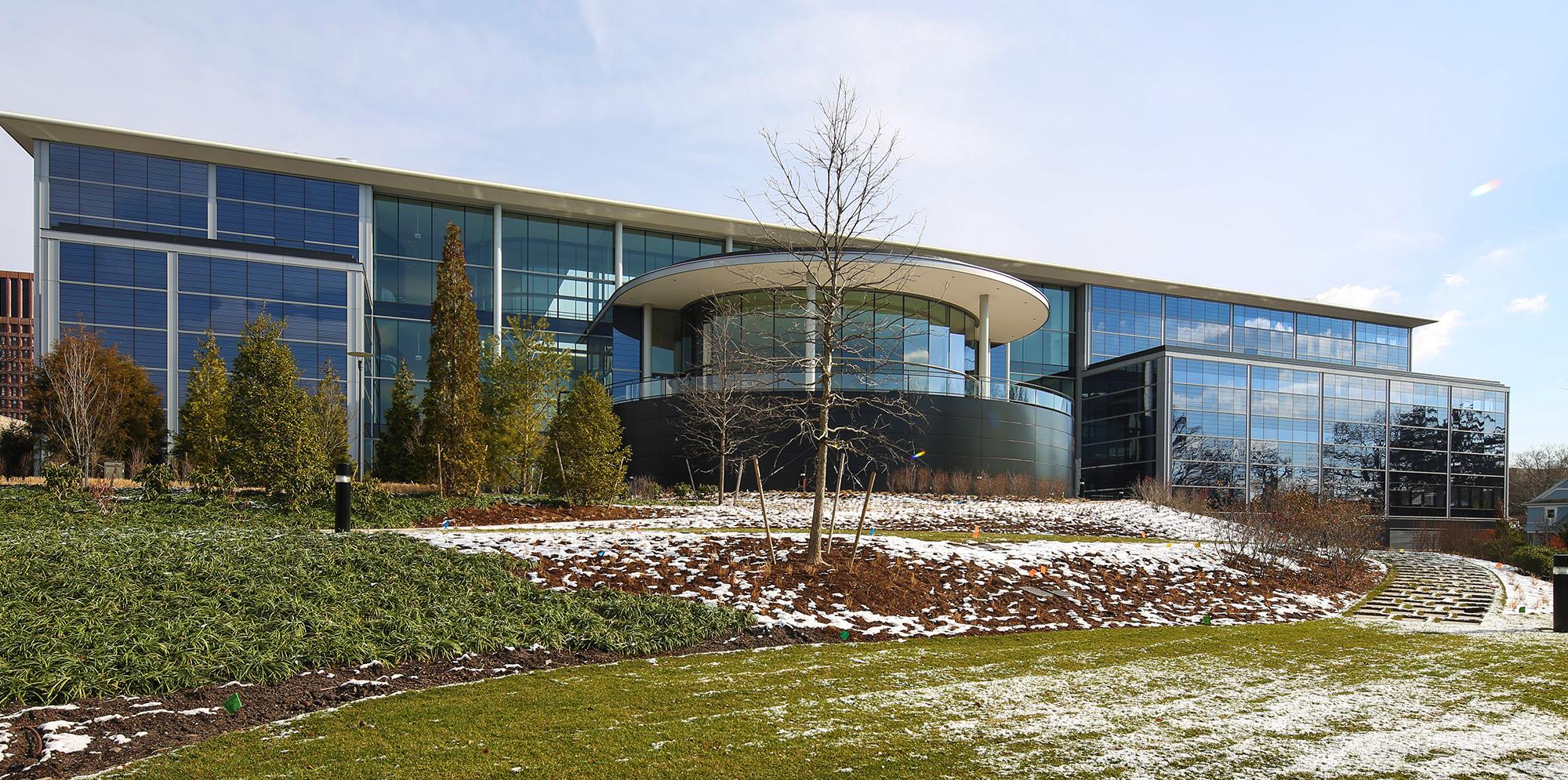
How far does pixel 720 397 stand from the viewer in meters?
23.7

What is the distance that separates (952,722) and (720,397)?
→ 1864 cm

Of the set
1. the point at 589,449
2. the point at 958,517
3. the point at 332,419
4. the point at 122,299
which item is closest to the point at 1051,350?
the point at 958,517

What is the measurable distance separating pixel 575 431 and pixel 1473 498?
56140mm

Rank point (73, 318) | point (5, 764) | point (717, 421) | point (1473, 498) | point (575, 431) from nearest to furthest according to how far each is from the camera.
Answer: point (5, 764) < point (575, 431) < point (717, 421) < point (73, 318) < point (1473, 498)

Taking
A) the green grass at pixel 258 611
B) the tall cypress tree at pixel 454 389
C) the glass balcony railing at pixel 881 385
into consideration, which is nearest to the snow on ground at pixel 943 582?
the green grass at pixel 258 611

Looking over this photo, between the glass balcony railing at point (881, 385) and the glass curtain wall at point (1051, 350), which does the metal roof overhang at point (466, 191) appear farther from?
the glass balcony railing at point (881, 385)

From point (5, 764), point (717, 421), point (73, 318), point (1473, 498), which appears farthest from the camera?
point (1473, 498)

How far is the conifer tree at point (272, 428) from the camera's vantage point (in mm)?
16094

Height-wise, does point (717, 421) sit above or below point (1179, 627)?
above

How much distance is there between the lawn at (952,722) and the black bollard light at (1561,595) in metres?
2.20

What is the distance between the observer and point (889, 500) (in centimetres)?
2461

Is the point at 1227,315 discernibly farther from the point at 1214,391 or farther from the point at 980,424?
the point at 980,424

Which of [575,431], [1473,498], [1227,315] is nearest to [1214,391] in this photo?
[1227,315]

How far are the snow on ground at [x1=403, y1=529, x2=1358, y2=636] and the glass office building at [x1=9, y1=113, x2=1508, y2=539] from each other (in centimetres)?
1230
